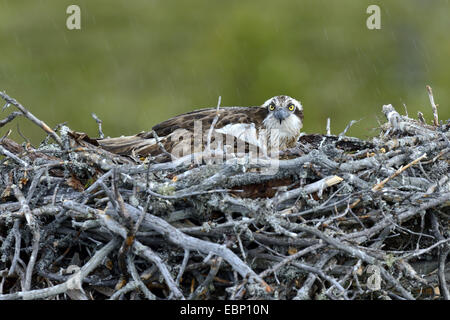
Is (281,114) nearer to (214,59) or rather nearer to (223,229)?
(223,229)

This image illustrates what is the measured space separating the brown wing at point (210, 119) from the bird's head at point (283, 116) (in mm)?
61

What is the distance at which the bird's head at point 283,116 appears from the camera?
5934 millimetres

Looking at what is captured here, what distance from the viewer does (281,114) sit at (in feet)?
19.4

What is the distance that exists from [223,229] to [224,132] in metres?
1.54

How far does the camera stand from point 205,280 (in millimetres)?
4047

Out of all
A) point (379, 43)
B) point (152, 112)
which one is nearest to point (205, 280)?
point (152, 112)

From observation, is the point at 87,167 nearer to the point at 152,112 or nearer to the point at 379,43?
the point at 152,112

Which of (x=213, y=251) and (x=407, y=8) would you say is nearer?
(x=213, y=251)

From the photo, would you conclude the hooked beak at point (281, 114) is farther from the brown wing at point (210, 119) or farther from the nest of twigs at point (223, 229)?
the nest of twigs at point (223, 229)

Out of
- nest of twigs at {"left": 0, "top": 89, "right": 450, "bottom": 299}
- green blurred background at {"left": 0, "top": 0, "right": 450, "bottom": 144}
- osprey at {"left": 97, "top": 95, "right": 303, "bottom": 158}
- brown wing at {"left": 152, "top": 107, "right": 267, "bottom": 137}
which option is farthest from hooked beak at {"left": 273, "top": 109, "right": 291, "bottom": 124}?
green blurred background at {"left": 0, "top": 0, "right": 450, "bottom": 144}

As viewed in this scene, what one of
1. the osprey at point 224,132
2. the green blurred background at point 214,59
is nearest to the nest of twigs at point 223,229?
the osprey at point 224,132

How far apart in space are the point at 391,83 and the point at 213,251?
1076cm
